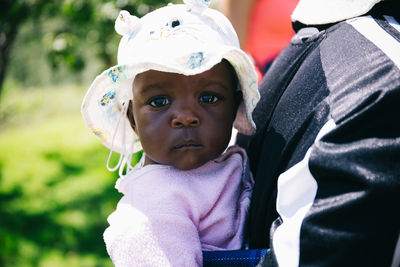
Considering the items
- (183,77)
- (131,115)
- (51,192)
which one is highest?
(183,77)

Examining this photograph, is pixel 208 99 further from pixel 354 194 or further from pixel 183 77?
pixel 354 194

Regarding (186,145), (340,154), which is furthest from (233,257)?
(340,154)

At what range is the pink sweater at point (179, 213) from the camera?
52.1 inches

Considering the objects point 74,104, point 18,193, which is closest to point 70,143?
point 18,193

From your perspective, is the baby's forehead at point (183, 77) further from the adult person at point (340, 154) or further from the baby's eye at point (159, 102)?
the adult person at point (340, 154)

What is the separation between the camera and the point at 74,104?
1087 centimetres

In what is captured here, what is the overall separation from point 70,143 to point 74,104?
334cm

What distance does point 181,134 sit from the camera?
1.52 metres

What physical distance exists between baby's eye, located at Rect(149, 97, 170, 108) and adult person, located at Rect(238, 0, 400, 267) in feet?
1.29

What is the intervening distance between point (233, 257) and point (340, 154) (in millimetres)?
517

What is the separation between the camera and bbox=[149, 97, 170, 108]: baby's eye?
1556mm

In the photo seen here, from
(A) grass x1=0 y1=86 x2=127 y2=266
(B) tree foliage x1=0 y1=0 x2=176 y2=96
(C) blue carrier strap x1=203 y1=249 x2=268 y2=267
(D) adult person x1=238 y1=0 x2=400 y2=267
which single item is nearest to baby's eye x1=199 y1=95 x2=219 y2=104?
(D) adult person x1=238 y1=0 x2=400 y2=267

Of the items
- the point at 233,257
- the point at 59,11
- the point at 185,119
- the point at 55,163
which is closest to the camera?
the point at 233,257

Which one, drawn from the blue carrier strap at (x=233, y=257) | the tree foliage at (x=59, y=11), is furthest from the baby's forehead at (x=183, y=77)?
the tree foliage at (x=59, y=11)
